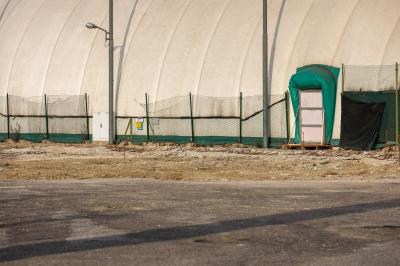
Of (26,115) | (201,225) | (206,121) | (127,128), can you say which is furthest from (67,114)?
(201,225)

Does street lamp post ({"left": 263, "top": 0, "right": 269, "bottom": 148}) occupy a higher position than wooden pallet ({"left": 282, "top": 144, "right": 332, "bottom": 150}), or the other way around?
street lamp post ({"left": 263, "top": 0, "right": 269, "bottom": 148})

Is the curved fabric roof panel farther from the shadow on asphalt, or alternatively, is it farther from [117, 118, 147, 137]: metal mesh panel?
the shadow on asphalt

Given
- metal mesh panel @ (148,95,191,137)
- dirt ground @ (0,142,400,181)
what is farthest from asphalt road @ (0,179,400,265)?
metal mesh panel @ (148,95,191,137)

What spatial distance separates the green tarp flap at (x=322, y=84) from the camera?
3722cm

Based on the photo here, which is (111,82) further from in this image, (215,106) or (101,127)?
(215,106)

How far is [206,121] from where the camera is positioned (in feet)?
135

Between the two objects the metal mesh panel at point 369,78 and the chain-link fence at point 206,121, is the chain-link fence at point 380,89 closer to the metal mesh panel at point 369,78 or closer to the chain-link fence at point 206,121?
the metal mesh panel at point 369,78

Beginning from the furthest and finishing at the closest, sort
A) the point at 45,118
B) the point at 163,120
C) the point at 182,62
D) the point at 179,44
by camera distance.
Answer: the point at 45,118, the point at 179,44, the point at 182,62, the point at 163,120

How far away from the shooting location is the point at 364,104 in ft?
117

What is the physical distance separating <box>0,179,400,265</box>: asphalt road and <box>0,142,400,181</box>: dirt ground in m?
4.05

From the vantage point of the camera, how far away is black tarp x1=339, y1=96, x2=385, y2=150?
35.3 meters

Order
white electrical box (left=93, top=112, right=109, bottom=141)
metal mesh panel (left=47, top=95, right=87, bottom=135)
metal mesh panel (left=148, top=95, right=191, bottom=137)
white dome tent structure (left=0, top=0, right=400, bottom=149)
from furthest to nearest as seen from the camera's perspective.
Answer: metal mesh panel (left=47, top=95, right=87, bottom=135) → white electrical box (left=93, top=112, right=109, bottom=141) → metal mesh panel (left=148, top=95, right=191, bottom=137) → white dome tent structure (left=0, top=0, right=400, bottom=149)

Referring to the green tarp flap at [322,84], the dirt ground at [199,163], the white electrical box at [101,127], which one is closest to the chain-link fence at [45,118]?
the white electrical box at [101,127]

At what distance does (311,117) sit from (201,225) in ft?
82.3
